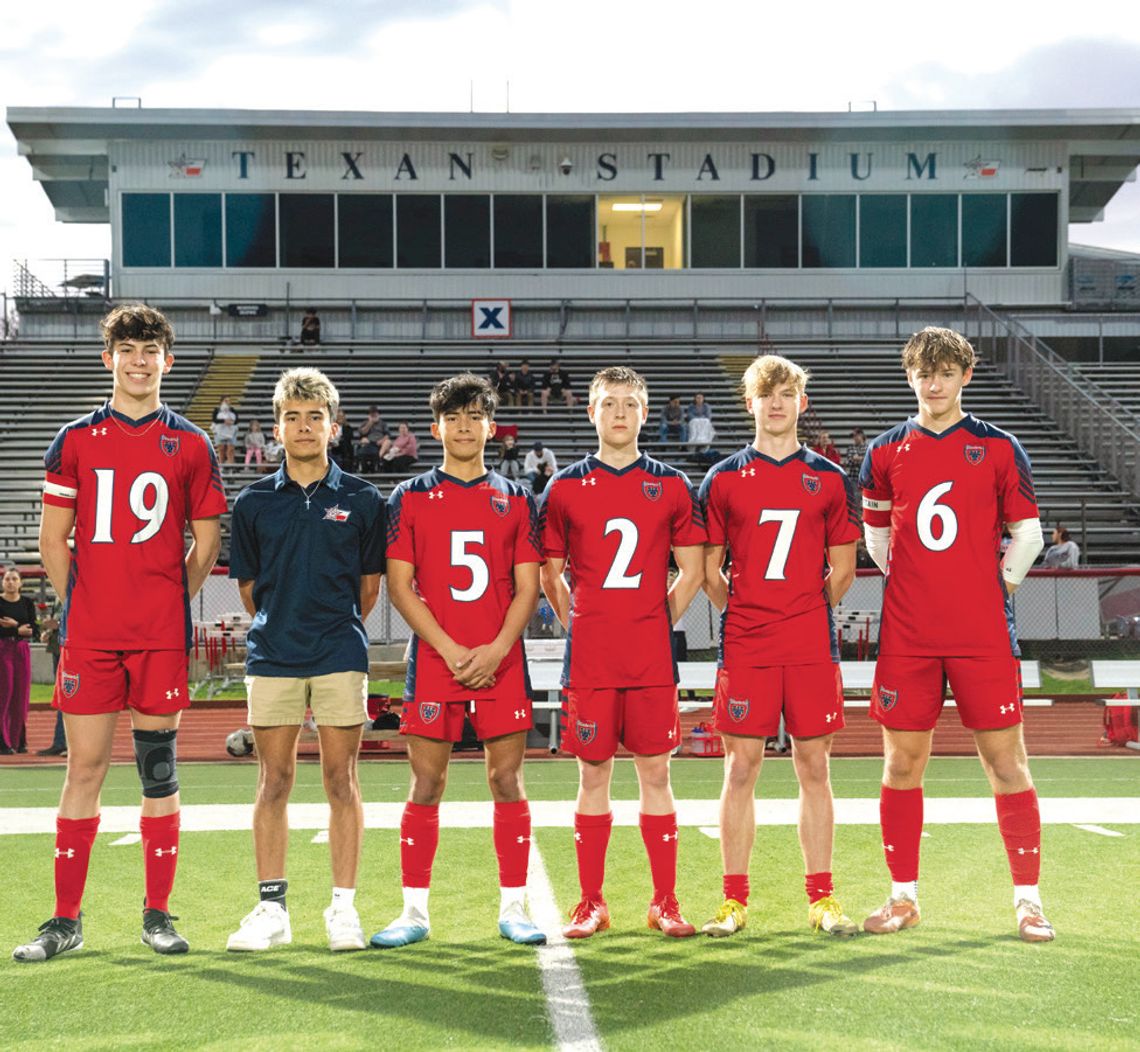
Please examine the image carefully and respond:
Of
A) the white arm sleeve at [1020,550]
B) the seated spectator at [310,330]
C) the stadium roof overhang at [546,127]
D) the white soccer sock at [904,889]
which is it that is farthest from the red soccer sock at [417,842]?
the stadium roof overhang at [546,127]

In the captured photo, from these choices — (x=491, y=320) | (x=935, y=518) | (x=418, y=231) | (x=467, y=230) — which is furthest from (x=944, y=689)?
(x=418, y=231)

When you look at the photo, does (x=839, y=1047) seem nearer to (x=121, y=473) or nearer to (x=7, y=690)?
(x=121, y=473)

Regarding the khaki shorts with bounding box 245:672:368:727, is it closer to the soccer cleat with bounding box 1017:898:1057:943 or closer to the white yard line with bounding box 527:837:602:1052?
the white yard line with bounding box 527:837:602:1052

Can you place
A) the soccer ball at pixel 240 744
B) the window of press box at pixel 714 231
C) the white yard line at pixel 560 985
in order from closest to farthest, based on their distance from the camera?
the white yard line at pixel 560 985 < the soccer ball at pixel 240 744 < the window of press box at pixel 714 231

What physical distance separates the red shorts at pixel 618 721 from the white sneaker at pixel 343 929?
97cm

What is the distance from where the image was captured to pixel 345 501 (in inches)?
199

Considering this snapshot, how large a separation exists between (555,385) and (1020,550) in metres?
20.0

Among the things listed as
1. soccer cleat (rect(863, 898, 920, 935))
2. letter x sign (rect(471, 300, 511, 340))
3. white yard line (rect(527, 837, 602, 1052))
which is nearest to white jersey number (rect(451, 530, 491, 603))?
white yard line (rect(527, 837, 602, 1052))

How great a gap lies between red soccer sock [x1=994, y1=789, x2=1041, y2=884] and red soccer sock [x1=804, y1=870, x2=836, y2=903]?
65 cm

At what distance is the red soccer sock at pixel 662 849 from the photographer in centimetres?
501

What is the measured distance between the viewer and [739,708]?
5.11 m

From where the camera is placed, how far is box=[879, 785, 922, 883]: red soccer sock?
16.7 ft

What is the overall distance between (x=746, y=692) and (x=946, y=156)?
2616cm

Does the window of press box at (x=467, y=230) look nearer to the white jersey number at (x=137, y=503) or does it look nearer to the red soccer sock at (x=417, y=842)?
the white jersey number at (x=137, y=503)
